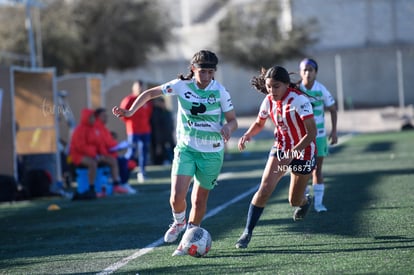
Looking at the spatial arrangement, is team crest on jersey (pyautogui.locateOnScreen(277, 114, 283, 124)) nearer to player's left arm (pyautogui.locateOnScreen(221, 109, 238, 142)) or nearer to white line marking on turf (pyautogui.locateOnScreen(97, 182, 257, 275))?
player's left arm (pyautogui.locateOnScreen(221, 109, 238, 142))

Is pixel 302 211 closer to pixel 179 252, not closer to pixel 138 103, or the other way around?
pixel 179 252

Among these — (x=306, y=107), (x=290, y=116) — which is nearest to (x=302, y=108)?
(x=306, y=107)

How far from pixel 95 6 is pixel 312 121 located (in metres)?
36.7

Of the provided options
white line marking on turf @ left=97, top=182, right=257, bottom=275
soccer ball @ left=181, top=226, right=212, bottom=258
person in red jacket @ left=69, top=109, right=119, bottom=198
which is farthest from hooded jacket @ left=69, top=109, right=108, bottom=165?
soccer ball @ left=181, top=226, right=212, bottom=258

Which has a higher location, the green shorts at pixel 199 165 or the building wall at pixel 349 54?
the building wall at pixel 349 54

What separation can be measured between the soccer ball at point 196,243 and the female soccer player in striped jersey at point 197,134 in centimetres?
34

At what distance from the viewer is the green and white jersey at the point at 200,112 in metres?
8.92

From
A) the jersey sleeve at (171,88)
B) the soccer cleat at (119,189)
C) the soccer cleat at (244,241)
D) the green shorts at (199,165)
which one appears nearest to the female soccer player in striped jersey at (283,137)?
the soccer cleat at (244,241)

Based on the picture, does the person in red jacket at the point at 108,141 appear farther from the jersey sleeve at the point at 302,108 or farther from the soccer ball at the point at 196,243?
the soccer ball at the point at 196,243

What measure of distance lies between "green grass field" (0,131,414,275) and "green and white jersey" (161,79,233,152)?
112 centimetres

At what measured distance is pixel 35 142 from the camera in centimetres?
1858

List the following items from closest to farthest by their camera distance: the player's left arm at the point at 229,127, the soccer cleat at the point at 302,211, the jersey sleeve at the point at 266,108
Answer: the player's left arm at the point at 229,127
the jersey sleeve at the point at 266,108
the soccer cleat at the point at 302,211

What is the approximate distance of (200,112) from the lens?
351 inches

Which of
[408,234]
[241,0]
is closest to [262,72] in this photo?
[408,234]
